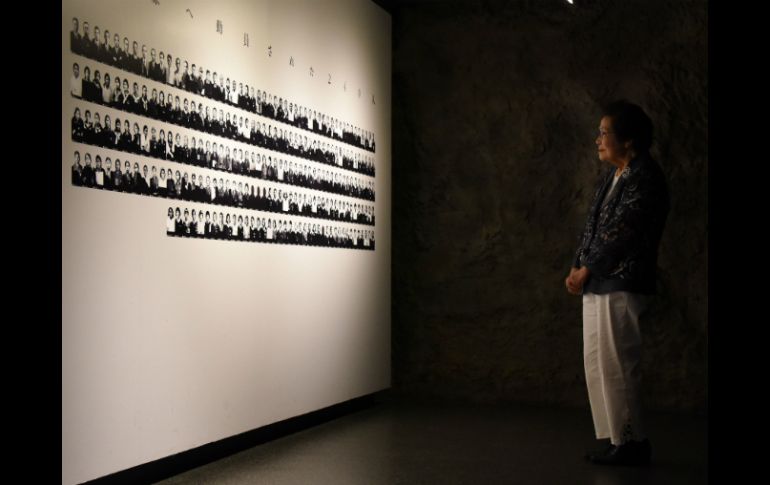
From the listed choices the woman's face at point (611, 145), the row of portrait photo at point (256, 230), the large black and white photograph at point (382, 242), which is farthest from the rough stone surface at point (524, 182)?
the woman's face at point (611, 145)

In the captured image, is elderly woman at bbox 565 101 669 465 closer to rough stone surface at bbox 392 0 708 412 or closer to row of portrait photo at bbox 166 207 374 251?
row of portrait photo at bbox 166 207 374 251

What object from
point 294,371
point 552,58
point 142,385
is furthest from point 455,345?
point 142,385

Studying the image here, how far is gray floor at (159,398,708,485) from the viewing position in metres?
4.18

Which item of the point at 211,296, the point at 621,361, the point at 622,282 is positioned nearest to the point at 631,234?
the point at 622,282

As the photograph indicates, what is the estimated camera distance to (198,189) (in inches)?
171

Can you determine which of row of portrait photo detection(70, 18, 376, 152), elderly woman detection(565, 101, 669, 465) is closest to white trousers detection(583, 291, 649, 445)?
elderly woman detection(565, 101, 669, 465)

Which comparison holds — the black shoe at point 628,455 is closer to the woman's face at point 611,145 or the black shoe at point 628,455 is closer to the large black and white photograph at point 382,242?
the large black and white photograph at point 382,242

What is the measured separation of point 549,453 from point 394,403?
2.04 m

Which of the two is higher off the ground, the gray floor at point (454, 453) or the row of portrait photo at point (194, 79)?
the row of portrait photo at point (194, 79)

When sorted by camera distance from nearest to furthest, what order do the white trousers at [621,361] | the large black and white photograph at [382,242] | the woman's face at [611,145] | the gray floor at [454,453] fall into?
the large black and white photograph at [382,242]
the gray floor at [454,453]
the white trousers at [621,361]
the woman's face at [611,145]

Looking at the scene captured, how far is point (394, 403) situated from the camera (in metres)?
6.68

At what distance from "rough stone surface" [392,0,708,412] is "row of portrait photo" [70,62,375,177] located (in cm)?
102

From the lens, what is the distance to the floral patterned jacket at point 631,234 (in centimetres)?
440

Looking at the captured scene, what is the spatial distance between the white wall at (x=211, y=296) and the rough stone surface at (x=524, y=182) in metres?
0.38
